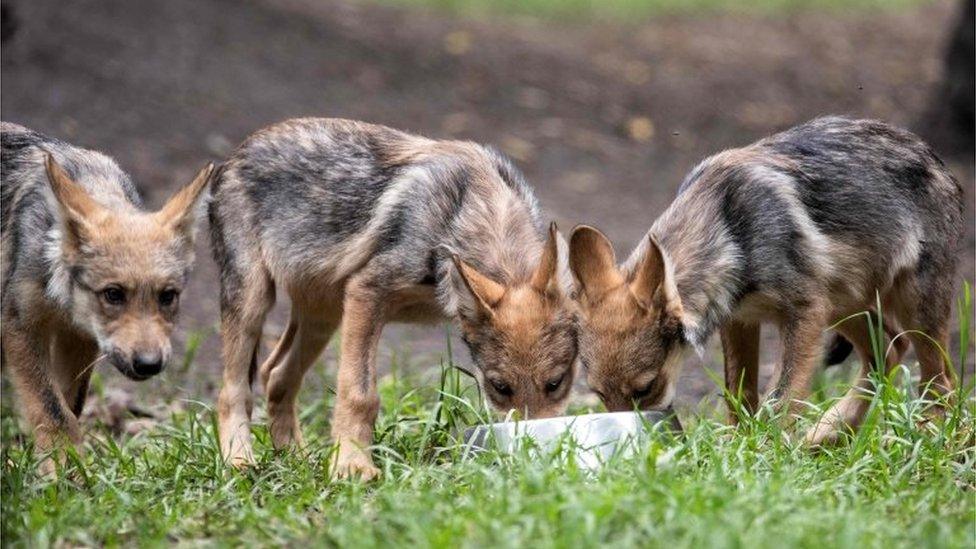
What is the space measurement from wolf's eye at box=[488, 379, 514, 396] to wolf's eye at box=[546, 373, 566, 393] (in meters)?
0.17

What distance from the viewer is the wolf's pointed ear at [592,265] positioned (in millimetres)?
6695

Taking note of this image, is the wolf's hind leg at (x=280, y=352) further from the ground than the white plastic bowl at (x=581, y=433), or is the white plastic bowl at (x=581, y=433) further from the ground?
the white plastic bowl at (x=581, y=433)

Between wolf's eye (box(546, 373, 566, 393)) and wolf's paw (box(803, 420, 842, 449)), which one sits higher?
wolf's eye (box(546, 373, 566, 393))

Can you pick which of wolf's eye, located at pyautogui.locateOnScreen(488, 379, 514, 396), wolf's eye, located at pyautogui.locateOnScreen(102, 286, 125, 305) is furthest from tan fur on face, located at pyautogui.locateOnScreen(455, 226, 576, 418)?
wolf's eye, located at pyautogui.locateOnScreen(102, 286, 125, 305)

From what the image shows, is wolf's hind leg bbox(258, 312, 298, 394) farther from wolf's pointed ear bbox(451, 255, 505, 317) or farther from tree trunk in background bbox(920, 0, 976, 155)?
tree trunk in background bbox(920, 0, 976, 155)

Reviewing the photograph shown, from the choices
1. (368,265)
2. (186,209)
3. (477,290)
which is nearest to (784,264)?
(477,290)

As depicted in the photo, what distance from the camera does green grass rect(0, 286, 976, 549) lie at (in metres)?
4.79

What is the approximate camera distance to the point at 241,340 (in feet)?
25.8

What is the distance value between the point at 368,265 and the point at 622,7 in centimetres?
1607

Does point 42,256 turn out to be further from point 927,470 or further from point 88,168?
point 927,470

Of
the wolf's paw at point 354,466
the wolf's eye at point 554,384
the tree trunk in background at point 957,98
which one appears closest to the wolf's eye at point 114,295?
the wolf's paw at point 354,466

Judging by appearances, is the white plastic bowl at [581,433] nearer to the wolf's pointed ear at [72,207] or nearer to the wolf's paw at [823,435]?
the wolf's paw at [823,435]

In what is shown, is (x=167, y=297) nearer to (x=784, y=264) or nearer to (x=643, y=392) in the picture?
(x=643, y=392)

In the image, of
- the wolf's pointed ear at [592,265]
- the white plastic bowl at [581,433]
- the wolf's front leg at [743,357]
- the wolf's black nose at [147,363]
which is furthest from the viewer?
the wolf's front leg at [743,357]
